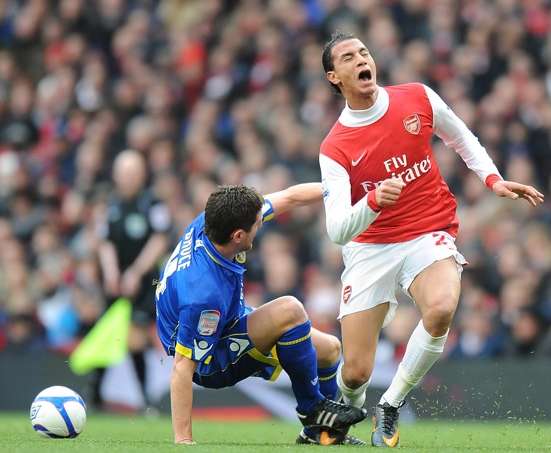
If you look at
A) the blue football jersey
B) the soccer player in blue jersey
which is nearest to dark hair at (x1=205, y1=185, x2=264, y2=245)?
the soccer player in blue jersey

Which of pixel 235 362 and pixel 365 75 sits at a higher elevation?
pixel 365 75

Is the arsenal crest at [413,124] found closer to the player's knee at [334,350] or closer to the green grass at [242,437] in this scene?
the player's knee at [334,350]

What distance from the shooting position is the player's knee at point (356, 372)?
24.7 ft

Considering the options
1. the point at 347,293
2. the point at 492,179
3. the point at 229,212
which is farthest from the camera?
the point at 347,293

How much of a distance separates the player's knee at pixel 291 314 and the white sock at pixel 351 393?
70 cm

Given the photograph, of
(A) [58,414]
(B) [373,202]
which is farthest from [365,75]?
(A) [58,414]

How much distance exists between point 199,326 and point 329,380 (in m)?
1.18

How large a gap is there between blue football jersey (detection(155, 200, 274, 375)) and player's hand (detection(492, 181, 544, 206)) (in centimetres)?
134

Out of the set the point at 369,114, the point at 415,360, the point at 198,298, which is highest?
the point at 369,114

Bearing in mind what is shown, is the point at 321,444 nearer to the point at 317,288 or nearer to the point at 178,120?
the point at 317,288

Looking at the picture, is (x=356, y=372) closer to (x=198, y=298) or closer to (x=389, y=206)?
(x=389, y=206)

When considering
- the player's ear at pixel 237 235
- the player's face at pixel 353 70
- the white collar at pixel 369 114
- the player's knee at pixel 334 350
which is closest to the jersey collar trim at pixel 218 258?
the player's ear at pixel 237 235

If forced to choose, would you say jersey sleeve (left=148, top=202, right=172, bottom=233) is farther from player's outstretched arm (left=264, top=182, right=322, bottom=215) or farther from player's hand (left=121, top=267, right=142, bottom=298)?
player's outstretched arm (left=264, top=182, right=322, bottom=215)

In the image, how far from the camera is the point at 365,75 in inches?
299
